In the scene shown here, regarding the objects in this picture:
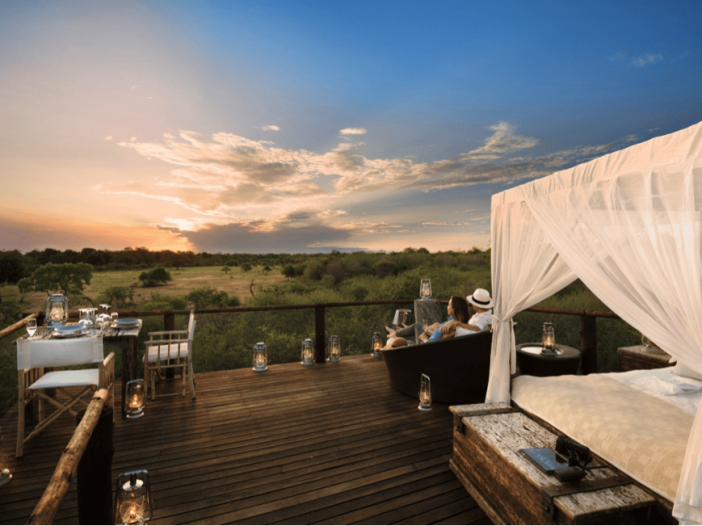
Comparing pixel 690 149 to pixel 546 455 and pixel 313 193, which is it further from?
pixel 313 193

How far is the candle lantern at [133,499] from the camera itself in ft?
4.97

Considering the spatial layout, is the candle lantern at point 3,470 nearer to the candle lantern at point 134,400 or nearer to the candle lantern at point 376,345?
the candle lantern at point 134,400

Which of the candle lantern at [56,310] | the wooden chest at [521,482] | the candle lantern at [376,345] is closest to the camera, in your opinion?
the wooden chest at [521,482]

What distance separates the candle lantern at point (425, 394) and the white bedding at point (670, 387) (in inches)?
60.9

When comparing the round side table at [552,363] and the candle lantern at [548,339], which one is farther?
the candle lantern at [548,339]

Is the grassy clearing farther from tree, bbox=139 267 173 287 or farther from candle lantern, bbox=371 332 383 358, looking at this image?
candle lantern, bbox=371 332 383 358

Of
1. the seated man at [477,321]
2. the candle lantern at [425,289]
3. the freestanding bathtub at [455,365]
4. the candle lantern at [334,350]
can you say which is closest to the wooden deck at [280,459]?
the freestanding bathtub at [455,365]

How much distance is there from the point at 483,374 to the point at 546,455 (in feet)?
5.32

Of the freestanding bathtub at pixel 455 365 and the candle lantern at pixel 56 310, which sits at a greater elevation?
the candle lantern at pixel 56 310

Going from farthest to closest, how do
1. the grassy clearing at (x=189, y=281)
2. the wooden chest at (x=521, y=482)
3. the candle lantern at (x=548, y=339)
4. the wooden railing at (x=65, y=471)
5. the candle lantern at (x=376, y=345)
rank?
1. the grassy clearing at (x=189, y=281)
2. the candle lantern at (x=376, y=345)
3. the candle lantern at (x=548, y=339)
4. the wooden chest at (x=521, y=482)
5. the wooden railing at (x=65, y=471)

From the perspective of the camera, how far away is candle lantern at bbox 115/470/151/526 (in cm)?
151

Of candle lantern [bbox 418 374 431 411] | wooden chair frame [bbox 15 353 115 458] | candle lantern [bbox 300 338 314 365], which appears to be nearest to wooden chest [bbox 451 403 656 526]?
candle lantern [bbox 418 374 431 411]

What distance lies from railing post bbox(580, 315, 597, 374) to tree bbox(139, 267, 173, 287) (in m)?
19.7

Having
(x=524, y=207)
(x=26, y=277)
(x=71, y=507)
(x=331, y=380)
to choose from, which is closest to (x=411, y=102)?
(x=524, y=207)
